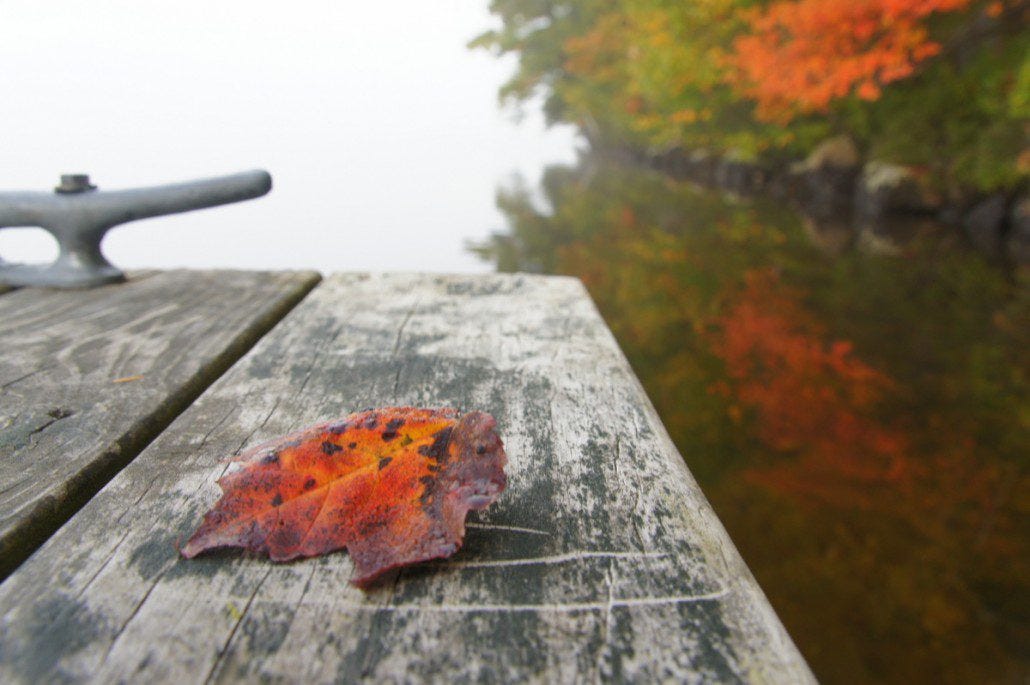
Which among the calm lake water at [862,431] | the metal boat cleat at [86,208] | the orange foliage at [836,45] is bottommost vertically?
the calm lake water at [862,431]

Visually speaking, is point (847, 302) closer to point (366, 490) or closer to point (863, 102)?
point (366, 490)

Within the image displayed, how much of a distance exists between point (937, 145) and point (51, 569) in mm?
10982

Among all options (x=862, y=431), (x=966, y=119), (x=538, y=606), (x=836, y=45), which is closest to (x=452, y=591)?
(x=538, y=606)

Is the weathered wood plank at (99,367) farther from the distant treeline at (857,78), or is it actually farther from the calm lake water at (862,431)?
the distant treeline at (857,78)

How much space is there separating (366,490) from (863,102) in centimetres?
1231

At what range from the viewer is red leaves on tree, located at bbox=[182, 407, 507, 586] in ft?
1.70

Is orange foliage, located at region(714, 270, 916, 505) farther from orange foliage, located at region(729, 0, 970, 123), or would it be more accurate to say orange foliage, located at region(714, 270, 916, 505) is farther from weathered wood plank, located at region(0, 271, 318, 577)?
orange foliage, located at region(729, 0, 970, 123)

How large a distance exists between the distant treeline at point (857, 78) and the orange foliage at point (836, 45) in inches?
0.8

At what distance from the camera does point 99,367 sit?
976mm

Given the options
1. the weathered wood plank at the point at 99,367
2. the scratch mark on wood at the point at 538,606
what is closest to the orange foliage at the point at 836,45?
the weathered wood plank at the point at 99,367

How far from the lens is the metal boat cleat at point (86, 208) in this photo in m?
1.43

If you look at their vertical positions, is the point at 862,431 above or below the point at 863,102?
below

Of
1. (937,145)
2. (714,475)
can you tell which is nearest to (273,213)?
(937,145)

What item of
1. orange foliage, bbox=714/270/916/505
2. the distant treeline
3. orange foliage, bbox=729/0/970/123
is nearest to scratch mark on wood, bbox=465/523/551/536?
orange foliage, bbox=714/270/916/505
